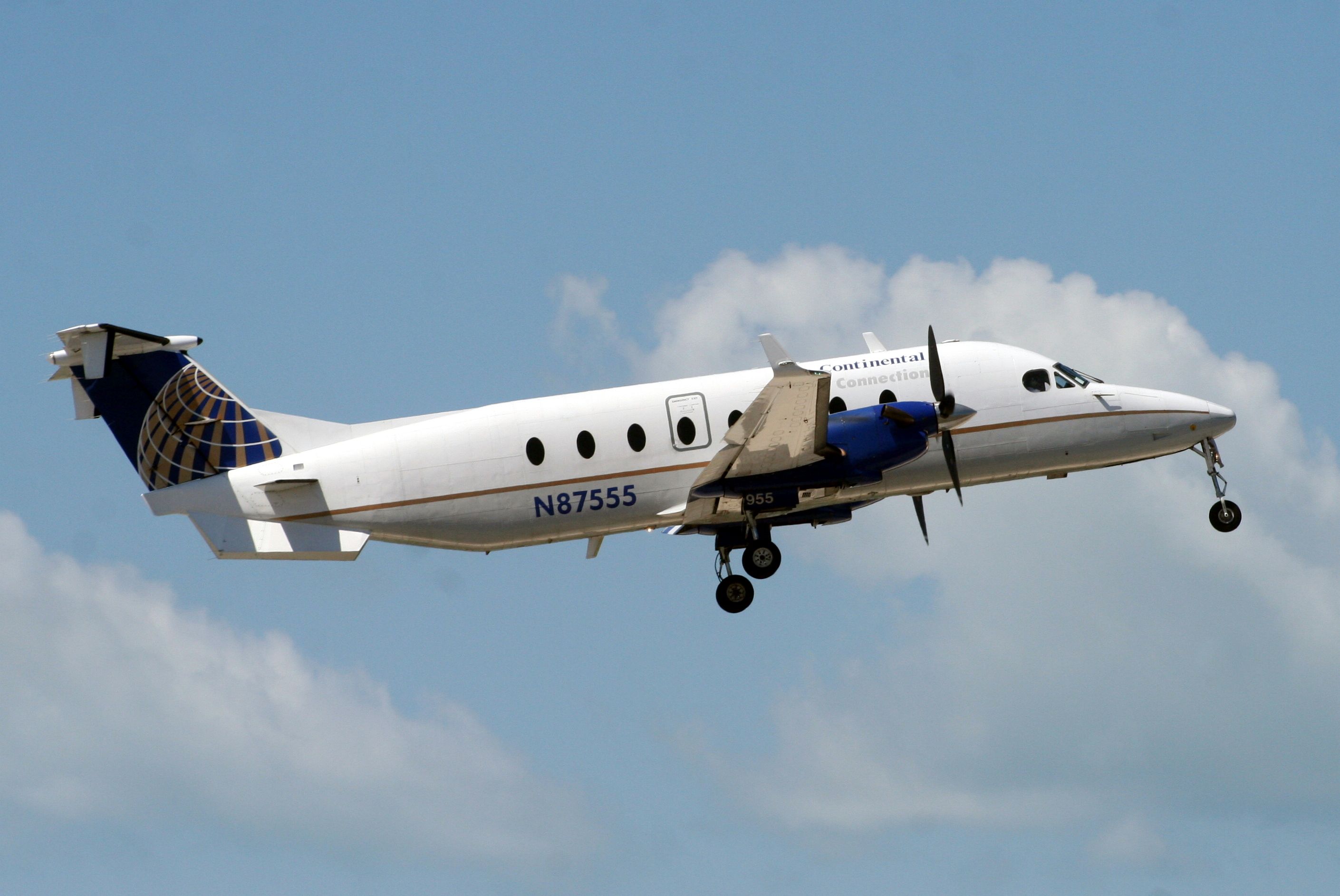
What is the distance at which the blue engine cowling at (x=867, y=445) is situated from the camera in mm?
27000

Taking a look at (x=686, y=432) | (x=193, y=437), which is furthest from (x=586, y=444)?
(x=193, y=437)

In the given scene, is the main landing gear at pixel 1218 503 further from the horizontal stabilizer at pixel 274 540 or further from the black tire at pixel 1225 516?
the horizontal stabilizer at pixel 274 540

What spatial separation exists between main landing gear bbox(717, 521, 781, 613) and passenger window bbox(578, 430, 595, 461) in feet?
11.0

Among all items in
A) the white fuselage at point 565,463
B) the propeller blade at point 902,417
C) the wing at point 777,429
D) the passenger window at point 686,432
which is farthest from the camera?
the passenger window at point 686,432

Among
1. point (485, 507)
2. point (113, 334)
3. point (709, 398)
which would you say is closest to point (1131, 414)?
point (709, 398)

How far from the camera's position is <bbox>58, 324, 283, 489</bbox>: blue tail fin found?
28.2m

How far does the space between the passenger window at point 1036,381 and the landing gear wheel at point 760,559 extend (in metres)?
5.73

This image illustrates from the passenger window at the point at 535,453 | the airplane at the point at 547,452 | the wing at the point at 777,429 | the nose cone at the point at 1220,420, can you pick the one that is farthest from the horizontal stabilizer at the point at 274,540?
the nose cone at the point at 1220,420

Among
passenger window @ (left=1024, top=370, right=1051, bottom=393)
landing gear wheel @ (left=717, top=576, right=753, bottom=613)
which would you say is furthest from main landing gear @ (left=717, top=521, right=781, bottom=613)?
passenger window @ (left=1024, top=370, right=1051, bottom=393)

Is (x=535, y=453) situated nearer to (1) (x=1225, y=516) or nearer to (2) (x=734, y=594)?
(2) (x=734, y=594)

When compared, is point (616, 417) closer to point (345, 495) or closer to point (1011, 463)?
point (345, 495)

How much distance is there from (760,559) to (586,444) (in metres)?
4.29

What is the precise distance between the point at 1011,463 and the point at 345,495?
12.4m

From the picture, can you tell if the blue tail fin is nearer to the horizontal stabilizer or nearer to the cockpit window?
the horizontal stabilizer
